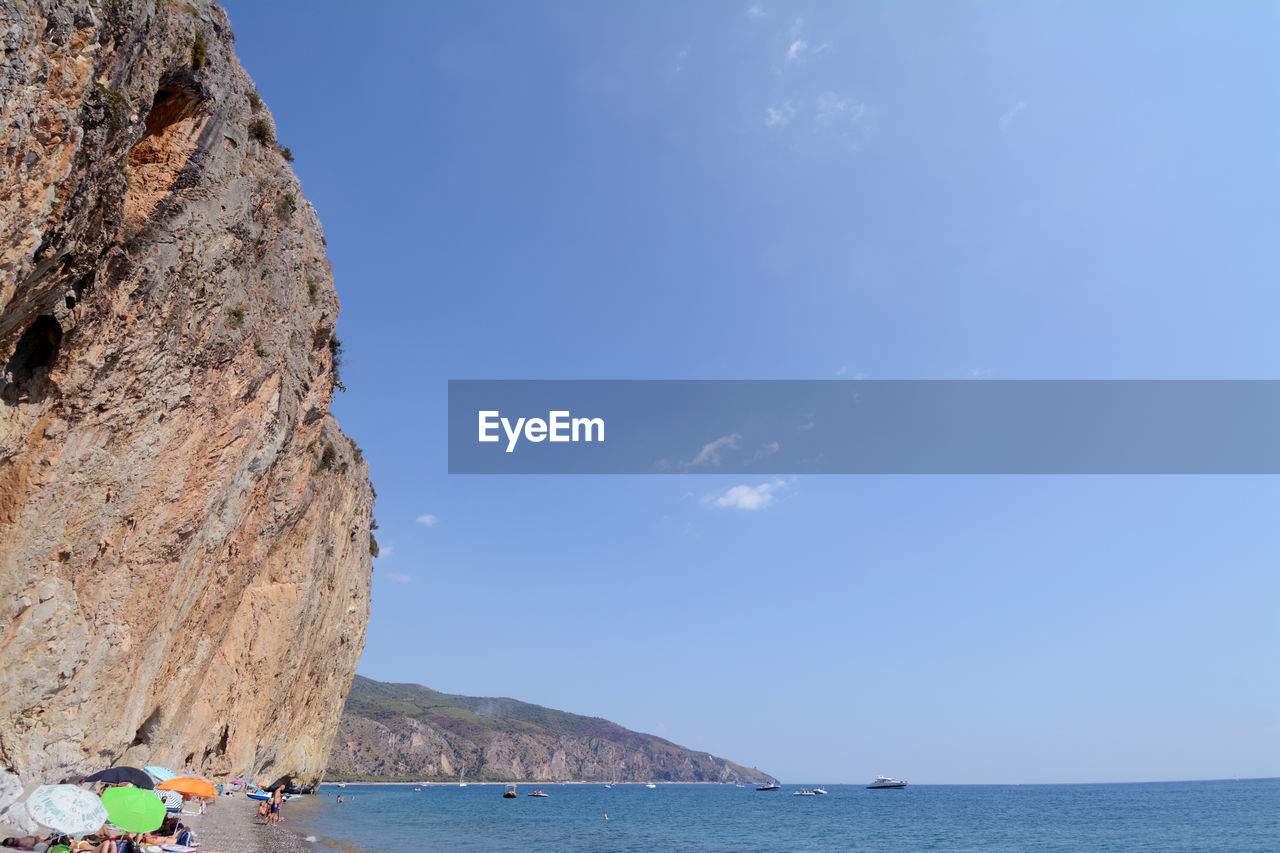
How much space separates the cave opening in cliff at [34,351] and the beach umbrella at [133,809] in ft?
25.7

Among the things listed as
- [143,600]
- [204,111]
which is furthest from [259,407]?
[204,111]

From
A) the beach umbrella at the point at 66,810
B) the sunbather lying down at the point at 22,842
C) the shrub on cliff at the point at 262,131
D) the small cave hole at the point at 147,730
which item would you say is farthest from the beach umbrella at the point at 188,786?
the shrub on cliff at the point at 262,131

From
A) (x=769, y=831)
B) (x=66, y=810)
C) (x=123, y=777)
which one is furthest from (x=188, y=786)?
(x=769, y=831)

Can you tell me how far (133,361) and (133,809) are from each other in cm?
863

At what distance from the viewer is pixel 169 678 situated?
21.9 metres

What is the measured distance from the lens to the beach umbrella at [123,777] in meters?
15.9

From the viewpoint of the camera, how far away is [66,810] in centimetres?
1190

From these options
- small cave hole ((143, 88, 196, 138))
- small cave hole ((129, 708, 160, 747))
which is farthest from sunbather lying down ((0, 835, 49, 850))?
small cave hole ((143, 88, 196, 138))

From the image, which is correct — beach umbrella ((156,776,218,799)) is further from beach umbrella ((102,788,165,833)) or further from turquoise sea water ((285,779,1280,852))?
turquoise sea water ((285,779,1280,852))

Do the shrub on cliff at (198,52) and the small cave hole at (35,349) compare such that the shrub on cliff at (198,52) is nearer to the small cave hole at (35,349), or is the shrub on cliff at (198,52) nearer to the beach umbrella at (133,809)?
the small cave hole at (35,349)

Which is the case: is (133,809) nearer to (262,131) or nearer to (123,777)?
(123,777)

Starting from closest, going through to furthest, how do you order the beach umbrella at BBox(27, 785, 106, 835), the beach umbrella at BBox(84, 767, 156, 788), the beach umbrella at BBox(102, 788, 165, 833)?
the beach umbrella at BBox(27, 785, 106, 835), the beach umbrella at BBox(102, 788, 165, 833), the beach umbrella at BBox(84, 767, 156, 788)

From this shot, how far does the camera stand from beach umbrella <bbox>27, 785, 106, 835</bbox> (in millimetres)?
11648

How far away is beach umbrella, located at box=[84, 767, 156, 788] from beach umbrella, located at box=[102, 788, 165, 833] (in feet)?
8.07
